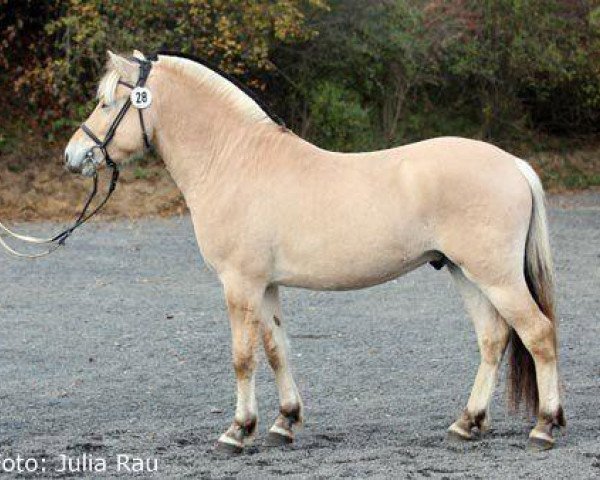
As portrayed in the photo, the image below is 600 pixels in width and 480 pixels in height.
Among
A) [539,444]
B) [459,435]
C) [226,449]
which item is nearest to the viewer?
[539,444]

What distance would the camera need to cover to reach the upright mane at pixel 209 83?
6.36 metres

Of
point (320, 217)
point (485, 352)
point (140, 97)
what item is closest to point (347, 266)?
point (320, 217)

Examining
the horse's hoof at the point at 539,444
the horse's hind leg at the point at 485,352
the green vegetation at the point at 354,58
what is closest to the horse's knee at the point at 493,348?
the horse's hind leg at the point at 485,352

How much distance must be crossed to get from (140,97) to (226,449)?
185 centimetres

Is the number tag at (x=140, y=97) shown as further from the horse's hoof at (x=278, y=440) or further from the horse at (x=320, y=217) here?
the horse's hoof at (x=278, y=440)

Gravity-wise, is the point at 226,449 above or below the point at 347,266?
below

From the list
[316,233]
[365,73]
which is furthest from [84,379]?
A: [365,73]

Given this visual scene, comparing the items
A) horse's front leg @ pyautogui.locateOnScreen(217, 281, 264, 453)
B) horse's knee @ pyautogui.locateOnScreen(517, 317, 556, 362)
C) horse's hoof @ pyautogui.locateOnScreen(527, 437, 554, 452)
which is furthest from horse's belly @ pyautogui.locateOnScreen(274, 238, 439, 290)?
horse's hoof @ pyautogui.locateOnScreen(527, 437, 554, 452)

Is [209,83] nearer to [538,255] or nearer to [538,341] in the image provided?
[538,255]

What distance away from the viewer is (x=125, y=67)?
248 inches

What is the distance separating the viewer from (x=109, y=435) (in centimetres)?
645

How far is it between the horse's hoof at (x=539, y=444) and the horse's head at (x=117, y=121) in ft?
8.20

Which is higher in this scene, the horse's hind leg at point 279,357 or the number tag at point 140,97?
the number tag at point 140,97

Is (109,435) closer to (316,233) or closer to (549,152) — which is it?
(316,233)
